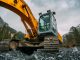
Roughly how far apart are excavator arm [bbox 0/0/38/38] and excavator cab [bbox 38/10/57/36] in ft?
1.40

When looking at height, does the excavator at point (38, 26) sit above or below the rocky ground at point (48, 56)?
above

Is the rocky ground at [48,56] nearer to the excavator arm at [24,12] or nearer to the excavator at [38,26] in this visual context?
the excavator at [38,26]

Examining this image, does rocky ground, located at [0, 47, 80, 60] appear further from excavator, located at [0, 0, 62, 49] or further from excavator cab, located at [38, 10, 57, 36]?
excavator cab, located at [38, 10, 57, 36]

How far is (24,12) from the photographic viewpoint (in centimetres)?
1414

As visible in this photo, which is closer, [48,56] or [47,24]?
[48,56]

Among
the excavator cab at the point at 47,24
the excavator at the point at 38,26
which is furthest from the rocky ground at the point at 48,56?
the excavator cab at the point at 47,24

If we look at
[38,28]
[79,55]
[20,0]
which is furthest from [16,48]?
[79,55]

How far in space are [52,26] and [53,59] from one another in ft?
8.92

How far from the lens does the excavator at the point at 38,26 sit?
44.5 ft

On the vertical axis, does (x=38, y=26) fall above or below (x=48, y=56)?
above

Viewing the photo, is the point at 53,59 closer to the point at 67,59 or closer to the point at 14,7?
the point at 67,59

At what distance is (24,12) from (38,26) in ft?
3.72

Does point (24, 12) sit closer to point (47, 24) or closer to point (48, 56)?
point (47, 24)

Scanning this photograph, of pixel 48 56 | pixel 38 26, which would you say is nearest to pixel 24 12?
pixel 38 26
